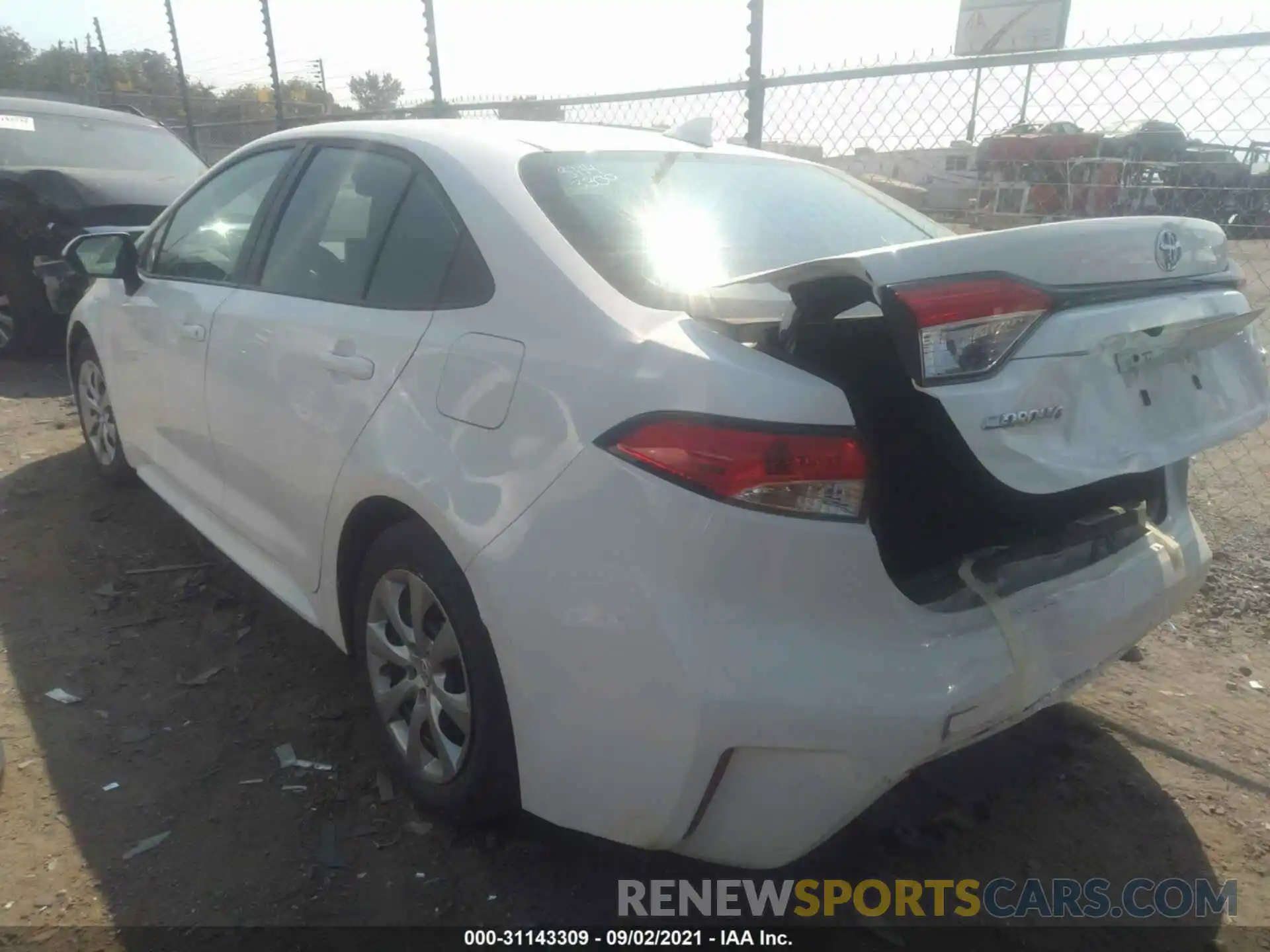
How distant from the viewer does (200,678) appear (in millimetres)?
3066

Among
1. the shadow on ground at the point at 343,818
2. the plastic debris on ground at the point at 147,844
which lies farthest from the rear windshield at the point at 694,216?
the plastic debris on ground at the point at 147,844

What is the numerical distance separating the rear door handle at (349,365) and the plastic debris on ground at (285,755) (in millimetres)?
1111

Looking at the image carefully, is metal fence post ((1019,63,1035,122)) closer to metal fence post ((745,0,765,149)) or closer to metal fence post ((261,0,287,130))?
metal fence post ((745,0,765,149))

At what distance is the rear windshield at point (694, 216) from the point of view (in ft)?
6.64

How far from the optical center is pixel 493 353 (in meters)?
2.00

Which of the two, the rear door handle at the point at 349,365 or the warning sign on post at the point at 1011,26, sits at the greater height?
the warning sign on post at the point at 1011,26

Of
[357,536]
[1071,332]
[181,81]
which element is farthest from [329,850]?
[181,81]

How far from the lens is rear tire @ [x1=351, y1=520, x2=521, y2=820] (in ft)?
6.72

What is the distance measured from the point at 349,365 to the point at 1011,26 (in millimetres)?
4372

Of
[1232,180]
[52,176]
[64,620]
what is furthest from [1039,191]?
[52,176]

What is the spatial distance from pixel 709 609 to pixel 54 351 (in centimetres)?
733

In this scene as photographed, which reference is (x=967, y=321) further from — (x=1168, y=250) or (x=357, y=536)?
(x=357, y=536)

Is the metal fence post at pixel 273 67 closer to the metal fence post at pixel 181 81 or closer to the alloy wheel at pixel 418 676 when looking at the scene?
the metal fence post at pixel 181 81

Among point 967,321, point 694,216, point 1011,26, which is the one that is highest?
point 1011,26
